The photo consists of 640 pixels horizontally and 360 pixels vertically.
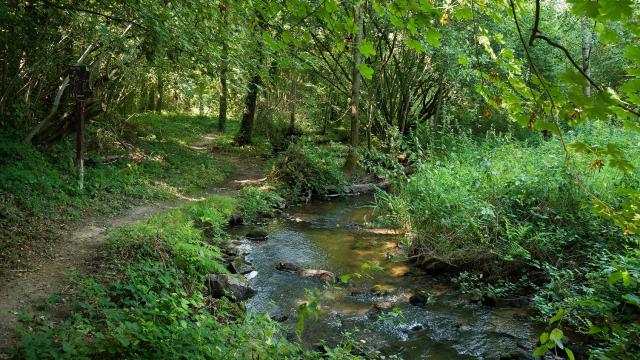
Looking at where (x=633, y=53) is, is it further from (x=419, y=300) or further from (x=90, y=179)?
(x=90, y=179)

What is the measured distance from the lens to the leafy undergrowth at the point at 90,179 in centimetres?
683

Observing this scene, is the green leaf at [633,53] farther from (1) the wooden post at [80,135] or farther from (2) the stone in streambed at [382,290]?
(1) the wooden post at [80,135]

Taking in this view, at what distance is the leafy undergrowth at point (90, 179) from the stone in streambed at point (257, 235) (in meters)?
2.43

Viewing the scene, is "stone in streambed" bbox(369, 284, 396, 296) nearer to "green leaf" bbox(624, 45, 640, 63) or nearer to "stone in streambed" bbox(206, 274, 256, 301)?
"stone in streambed" bbox(206, 274, 256, 301)

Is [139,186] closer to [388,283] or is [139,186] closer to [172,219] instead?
[172,219]

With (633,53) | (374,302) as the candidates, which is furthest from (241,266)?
(633,53)

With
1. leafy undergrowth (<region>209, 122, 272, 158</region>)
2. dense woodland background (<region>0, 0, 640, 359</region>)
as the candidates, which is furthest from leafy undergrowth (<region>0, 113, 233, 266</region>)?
leafy undergrowth (<region>209, 122, 272, 158</region>)

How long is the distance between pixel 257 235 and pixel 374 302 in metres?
3.75

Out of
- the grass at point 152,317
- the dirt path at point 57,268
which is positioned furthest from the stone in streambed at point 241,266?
the dirt path at point 57,268

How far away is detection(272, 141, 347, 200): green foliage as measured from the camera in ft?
45.9

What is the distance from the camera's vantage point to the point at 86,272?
584 centimetres

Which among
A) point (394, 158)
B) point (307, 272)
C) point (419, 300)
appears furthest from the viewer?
point (394, 158)

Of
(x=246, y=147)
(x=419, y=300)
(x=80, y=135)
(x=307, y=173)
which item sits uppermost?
(x=80, y=135)

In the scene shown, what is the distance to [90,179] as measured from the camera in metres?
9.71
